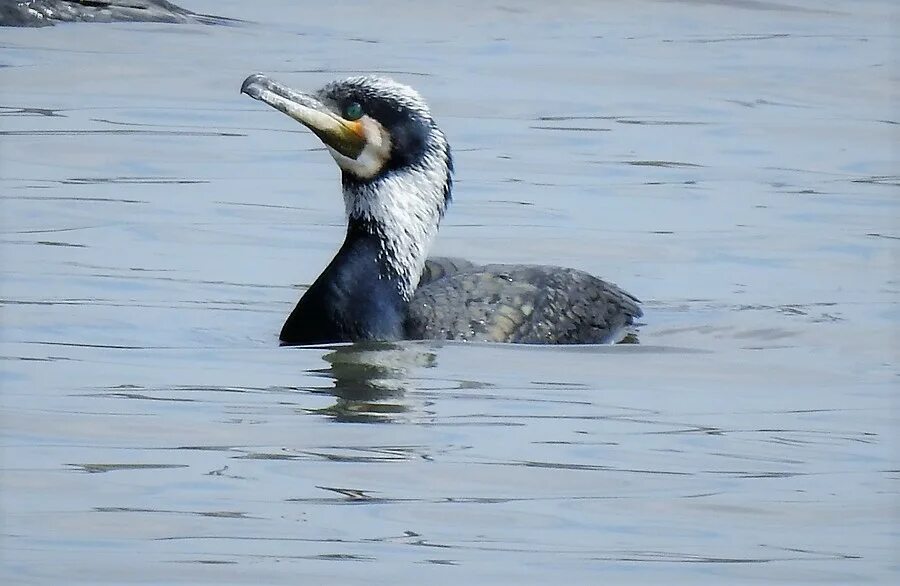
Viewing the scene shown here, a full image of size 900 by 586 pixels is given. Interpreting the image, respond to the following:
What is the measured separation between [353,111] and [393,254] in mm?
604

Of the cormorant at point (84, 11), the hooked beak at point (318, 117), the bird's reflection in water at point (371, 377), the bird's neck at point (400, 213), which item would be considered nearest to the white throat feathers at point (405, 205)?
the bird's neck at point (400, 213)

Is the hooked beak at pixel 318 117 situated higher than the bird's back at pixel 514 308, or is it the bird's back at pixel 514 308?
the hooked beak at pixel 318 117

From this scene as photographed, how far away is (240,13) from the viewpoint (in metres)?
20.7

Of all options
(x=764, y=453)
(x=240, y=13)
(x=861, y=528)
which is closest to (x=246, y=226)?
(x=764, y=453)

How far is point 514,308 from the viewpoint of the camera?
9.73 metres

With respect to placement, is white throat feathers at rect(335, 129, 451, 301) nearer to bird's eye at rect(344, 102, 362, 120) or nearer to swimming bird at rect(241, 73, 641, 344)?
swimming bird at rect(241, 73, 641, 344)

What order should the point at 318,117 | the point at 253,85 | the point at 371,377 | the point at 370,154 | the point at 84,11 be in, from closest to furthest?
the point at 371,377 < the point at 253,85 < the point at 318,117 < the point at 370,154 < the point at 84,11

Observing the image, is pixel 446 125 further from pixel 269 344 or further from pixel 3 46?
pixel 269 344

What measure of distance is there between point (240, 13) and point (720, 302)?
10434 mm

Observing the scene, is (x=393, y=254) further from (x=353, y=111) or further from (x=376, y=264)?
(x=353, y=111)

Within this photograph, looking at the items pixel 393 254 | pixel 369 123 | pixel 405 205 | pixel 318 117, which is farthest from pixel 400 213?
pixel 318 117

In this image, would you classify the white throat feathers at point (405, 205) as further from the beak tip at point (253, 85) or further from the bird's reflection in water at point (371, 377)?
the beak tip at point (253, 85)

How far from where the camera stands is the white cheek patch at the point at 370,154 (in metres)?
9.62

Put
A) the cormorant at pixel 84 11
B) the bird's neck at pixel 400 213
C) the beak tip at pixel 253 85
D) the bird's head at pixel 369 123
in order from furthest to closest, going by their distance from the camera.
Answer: the cormorant at pixel 84 11
the bird's neck at pixel 400 213
the bird's head at pixel 369 123
the beak tip at pixel 253 85
